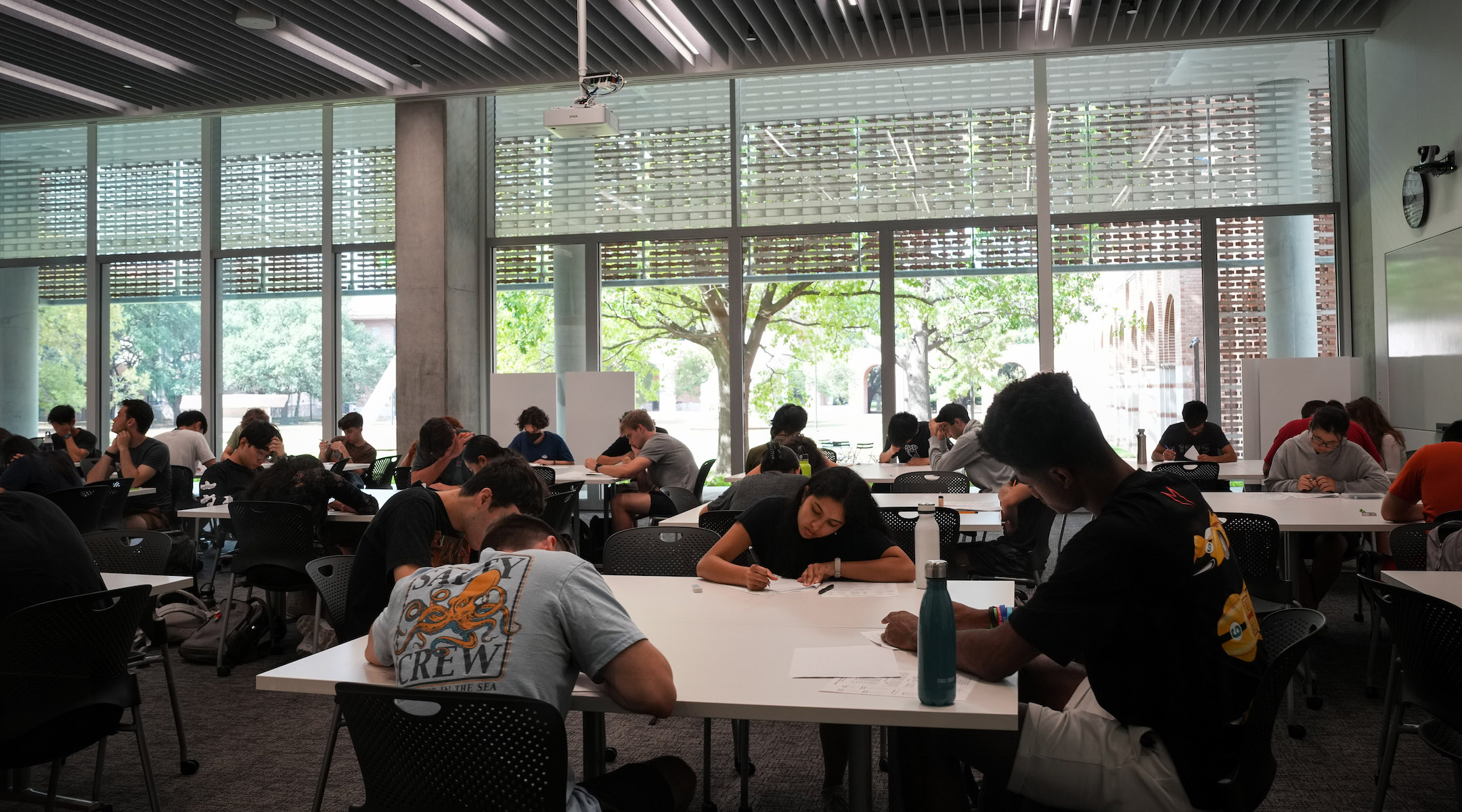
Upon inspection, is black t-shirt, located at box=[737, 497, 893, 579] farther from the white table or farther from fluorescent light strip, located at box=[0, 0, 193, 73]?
fluorescent light strip, located at box=[0, 0, 193, 73]

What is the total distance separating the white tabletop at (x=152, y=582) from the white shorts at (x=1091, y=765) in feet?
8.97

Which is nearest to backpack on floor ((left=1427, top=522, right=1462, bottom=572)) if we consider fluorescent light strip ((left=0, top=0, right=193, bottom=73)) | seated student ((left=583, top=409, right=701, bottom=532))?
seated student ((left=583, top=409, right=701, bottom=532))

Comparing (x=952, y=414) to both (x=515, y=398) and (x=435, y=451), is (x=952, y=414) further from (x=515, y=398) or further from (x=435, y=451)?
(x=515, y=398)

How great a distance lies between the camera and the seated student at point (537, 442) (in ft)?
27.5

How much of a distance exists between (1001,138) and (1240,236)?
2.37 meters

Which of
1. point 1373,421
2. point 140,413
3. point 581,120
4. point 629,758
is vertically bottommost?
point 629,758

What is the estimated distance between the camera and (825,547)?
3441 mm

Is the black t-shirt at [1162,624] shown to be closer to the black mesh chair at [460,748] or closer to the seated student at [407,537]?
the black mesh chair at [460,748]

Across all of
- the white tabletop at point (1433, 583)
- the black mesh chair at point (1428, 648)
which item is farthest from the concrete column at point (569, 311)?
the black mesh chair at point (1428, 648)

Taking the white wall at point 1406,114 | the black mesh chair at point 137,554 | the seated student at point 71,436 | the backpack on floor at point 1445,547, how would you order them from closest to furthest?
the backpack on floor at point 1445,547, the black mesh chair at point 137,554, the white wall at point 1406,114, the seated student at point 71,436

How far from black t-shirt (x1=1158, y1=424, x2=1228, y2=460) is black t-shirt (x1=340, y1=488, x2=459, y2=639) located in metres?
6.32

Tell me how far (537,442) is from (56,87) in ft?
Result: 19.3

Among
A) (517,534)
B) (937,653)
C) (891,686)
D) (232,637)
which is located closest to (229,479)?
(232,637)

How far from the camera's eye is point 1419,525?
12.9ft
